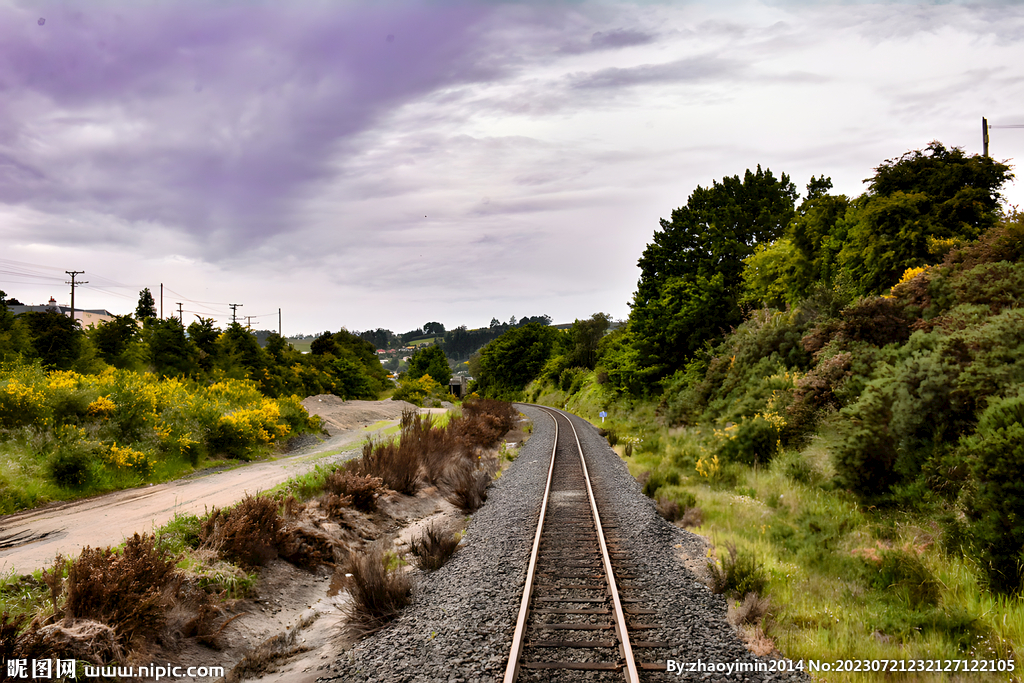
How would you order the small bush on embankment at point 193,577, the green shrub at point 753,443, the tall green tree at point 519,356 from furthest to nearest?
the tall green tree at point 519,356 → the green shrub at point 753,443 → the small bush on embankment at point 193,577

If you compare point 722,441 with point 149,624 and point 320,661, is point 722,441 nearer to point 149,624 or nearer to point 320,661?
point 320,661

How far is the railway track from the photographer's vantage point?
5059mm

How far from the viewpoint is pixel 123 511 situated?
1066cm

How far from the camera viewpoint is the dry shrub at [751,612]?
238 inches

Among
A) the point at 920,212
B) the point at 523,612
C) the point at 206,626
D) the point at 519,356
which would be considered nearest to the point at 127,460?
the point at 206,626

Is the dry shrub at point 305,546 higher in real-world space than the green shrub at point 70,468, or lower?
lower

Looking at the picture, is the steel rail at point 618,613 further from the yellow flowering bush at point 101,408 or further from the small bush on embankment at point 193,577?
the yellow flowering bush at point 101,408

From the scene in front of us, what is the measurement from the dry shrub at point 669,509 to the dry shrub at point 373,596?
6.21 metres

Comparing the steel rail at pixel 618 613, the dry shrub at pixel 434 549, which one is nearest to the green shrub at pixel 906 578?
the steel rail at pixel 618 613

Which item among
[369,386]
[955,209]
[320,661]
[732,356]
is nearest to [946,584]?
[320,661]

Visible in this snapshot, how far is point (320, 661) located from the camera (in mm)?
5887

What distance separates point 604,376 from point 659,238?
727 inches

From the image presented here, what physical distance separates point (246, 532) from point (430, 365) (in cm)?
8113

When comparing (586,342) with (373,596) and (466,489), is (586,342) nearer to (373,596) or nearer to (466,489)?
(466,489)
